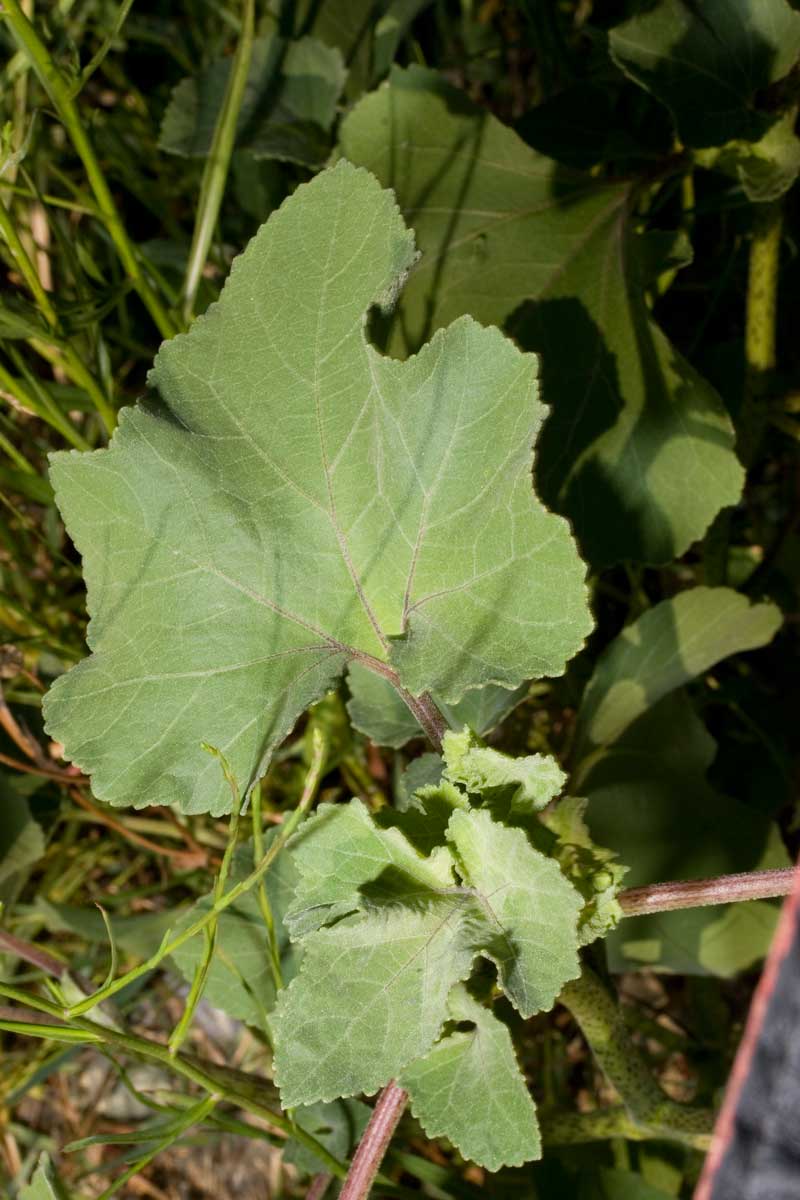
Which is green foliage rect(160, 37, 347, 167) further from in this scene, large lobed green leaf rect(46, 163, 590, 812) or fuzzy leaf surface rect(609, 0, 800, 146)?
large lobed green leaf rect(46, 163, 590, 812)

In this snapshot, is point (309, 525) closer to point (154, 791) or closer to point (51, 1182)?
point (154, 791)

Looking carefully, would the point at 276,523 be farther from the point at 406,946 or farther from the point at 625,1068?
the point at 625,1068

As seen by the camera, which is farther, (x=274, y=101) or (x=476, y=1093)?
(x=274, y=101)

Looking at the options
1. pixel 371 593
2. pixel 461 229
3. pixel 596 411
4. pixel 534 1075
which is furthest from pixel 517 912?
pixel 534 1075

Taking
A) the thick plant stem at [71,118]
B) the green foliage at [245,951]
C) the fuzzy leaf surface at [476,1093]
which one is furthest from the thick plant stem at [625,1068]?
the thick plant stem at [71,118]

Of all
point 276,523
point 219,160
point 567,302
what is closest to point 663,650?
point 567,302

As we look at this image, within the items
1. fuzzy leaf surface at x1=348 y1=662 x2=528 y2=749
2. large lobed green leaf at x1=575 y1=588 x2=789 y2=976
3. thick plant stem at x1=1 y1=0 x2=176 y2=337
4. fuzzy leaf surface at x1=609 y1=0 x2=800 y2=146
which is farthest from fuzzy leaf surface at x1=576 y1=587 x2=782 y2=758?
thick plant stem at x1=1 y1=0 x2=176 y2=337

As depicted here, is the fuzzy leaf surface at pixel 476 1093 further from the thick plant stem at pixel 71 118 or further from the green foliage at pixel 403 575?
the thick plant stem at pixel 71 118
